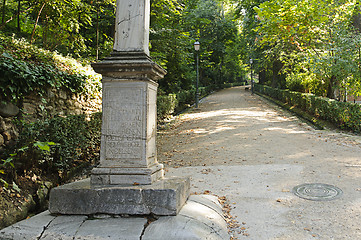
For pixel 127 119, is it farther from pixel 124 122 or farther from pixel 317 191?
pixel 317 191

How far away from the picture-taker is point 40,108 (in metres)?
6.07

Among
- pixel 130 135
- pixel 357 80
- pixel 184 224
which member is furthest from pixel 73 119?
pixel 357 80

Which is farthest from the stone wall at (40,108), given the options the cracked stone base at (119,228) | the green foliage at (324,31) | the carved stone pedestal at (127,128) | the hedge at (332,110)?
the hedge at (332,110)

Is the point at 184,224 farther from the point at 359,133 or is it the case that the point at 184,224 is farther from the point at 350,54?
the point at 350,54

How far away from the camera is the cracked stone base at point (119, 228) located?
293 centimetres

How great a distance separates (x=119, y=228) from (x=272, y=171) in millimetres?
4187

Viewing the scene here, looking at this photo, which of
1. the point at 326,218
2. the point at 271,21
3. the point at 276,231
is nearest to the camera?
the point at 276,231

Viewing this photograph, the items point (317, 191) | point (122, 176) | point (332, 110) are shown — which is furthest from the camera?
point (332, 110)

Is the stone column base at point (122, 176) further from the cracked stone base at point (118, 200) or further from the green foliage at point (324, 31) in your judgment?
the green foliage at point (324, 31)

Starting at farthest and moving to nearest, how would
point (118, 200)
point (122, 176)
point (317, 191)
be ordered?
1. point (317, 191)
2. point (122, 176)
3. point (118, 200)

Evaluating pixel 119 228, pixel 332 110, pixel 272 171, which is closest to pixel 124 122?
pixel 119 228

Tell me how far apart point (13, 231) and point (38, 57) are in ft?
14.7

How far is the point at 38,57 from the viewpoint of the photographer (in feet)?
21.1

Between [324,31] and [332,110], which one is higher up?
[324,31]
